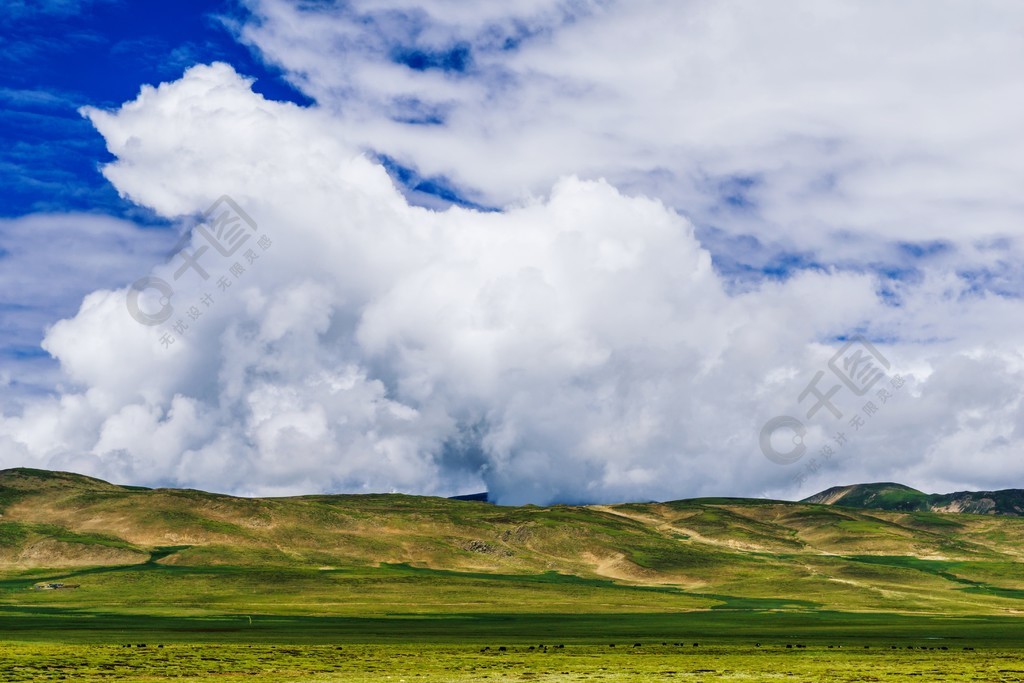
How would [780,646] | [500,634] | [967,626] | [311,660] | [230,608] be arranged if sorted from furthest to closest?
[230,608]
[967,626]
[500,634]
[780,646]
[311,660]

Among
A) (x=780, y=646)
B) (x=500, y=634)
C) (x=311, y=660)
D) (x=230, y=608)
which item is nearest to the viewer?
(x=311, y=660)

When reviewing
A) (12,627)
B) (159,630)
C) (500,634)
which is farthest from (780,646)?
(12,627)

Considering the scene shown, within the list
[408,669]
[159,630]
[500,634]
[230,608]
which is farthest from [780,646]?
[230,608]

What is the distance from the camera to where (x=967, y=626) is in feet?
545

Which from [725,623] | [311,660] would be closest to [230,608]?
[725,623]

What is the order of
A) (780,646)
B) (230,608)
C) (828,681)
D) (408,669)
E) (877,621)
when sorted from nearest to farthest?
(828,681)
(408,669)
(780,646)
(877,621)
(230,608)

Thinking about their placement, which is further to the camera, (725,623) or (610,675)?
(725,623)

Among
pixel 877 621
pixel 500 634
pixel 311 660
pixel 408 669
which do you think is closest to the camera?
pixel 408 669

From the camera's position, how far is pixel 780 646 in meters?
114

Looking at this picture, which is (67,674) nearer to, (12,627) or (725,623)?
(12,627)

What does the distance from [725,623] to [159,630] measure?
91.8 m

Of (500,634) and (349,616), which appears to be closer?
(500,634)

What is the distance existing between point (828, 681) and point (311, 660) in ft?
150

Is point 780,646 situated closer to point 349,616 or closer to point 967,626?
point 967,626
